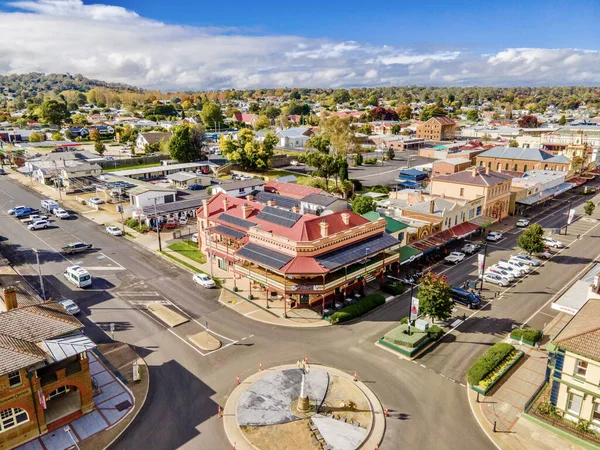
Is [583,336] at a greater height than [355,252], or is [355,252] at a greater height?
[355,252]

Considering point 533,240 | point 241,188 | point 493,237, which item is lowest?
point 493,237

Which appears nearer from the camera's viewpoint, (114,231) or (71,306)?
(71,306)

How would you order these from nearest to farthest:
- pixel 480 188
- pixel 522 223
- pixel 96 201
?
pixel 480 188 < pixel 522 223 < pixel 96 201

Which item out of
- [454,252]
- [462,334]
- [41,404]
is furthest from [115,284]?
[454,252]

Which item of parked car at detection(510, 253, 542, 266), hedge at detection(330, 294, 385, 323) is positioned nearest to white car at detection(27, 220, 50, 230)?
hedge at detection(330, 294, 385, 323)

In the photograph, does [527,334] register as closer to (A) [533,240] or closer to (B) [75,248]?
(A) [533,240]

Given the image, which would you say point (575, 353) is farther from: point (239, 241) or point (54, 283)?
point (54, 283)

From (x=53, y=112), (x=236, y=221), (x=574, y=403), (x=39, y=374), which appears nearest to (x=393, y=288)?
(x=236, y=221)

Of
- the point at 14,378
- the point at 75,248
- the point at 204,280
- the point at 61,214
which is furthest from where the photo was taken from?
the point at 61,214
